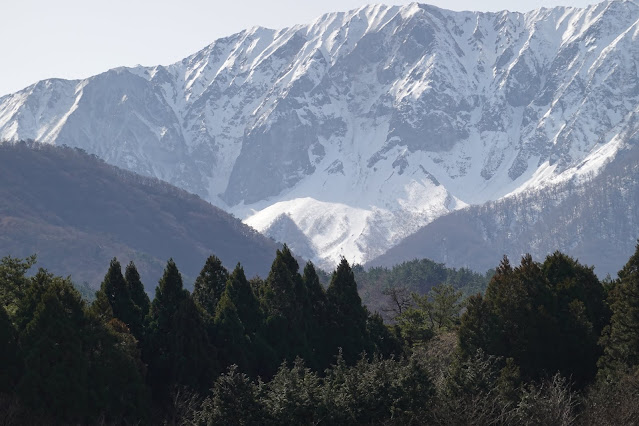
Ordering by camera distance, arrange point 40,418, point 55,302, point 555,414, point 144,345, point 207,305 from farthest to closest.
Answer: point 207,305 < point 144,345 < point 55,302 < point 40,418 < point 555,414

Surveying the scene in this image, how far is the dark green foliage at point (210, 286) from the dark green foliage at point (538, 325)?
881 inches

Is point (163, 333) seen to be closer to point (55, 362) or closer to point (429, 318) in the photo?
point (55, 362)

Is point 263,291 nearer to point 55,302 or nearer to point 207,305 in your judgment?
point 207,305

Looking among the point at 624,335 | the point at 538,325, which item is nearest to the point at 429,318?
the point at 538,325

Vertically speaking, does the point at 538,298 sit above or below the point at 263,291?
below

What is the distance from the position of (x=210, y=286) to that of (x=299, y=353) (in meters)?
11.6

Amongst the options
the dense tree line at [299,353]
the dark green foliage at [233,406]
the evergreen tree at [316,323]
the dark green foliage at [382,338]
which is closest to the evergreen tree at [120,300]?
the dense tree line at [299,353]

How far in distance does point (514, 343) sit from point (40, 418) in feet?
111

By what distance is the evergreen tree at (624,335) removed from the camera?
70.8m

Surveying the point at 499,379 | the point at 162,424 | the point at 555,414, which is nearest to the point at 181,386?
the point at 162,424

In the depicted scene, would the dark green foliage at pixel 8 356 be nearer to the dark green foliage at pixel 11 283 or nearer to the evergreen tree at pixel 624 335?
the dark green foliage at pixel 11 283

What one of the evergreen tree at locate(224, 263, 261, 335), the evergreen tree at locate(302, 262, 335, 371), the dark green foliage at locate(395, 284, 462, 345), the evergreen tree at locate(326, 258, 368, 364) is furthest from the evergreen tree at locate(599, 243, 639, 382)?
the dark green foliage at locate(395, 284, 462, 345)

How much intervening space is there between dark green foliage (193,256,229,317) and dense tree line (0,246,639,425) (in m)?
0.10

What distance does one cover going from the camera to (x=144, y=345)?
7850 cm
